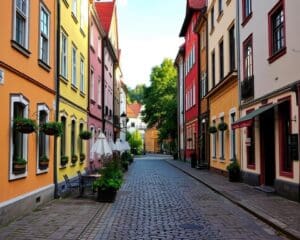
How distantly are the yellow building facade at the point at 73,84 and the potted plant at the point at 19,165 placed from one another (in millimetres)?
4975

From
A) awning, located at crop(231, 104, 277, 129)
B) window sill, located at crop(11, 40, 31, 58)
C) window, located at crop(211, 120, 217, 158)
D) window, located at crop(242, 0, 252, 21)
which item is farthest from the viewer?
window, located at crop(211, 120, 217, 158)

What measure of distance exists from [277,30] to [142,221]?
27.2 ft

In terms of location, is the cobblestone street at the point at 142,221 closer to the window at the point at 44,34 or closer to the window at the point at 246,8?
the window at the point at 44,34

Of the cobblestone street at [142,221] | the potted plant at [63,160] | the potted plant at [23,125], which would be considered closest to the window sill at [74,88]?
the potted plant at [63,160]

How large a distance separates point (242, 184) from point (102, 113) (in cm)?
1420

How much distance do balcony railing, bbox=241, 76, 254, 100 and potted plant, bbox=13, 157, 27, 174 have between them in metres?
10.4

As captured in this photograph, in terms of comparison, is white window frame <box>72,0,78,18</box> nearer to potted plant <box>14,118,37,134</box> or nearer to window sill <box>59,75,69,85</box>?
window sill <box>59,75,69,85</box>

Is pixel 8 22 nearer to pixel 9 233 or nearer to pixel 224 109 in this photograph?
pixel 9 233

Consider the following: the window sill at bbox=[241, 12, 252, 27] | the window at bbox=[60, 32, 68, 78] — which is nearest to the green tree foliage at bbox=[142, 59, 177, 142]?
the window sill at bbox=[241, 12, 252, 27]

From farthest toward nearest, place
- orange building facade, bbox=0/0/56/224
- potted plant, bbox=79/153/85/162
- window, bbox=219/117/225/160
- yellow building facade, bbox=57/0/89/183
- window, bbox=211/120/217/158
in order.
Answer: window, bbox=211/120/217/158 < window, bbox=219/117/225/160 < potted plant, bbox=79/153/85/162 < yellow building facade, bbox=57/0/89/183 < orange building facade, bbox=0/0/56/224

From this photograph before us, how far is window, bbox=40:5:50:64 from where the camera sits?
1472cm

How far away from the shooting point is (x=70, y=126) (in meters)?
19.6

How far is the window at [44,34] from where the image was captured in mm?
14719

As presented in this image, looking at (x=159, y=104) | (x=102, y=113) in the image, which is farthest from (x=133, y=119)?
(x=102, y=113)
